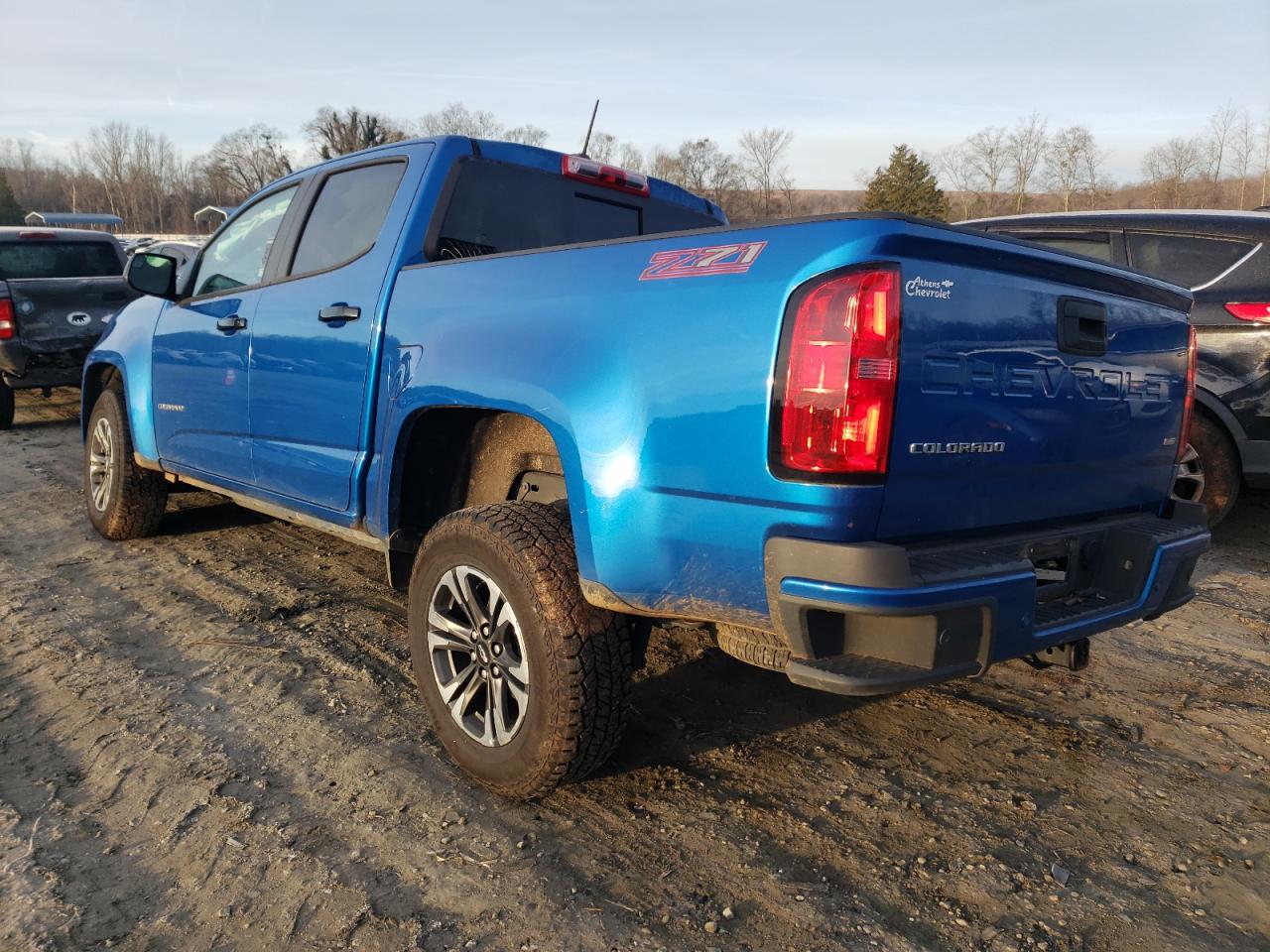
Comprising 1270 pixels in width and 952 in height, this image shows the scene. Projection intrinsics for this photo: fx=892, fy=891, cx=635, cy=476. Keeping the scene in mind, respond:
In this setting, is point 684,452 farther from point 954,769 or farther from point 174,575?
point 174,575

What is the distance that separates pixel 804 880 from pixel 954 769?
801mm

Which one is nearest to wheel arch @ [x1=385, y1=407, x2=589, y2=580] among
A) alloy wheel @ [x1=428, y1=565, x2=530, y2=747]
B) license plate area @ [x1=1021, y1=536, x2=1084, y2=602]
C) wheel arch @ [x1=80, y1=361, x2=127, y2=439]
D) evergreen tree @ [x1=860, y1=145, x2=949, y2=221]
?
alloy wheel @ [x1=428, y1=565, x2=530, y2=747]

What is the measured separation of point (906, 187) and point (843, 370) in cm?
3469

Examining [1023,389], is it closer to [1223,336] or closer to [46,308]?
[1223,336]

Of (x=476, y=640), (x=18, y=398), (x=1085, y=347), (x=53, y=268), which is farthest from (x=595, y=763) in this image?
(x=18, y=398)

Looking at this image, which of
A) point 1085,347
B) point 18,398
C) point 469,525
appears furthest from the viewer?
point 18,398

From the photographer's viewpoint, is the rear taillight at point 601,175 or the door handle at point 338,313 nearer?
the door handle at point 338,313

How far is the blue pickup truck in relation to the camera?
1.93 meters

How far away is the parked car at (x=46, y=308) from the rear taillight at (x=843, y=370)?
8.29 m

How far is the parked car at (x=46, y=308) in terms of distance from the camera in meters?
8.31

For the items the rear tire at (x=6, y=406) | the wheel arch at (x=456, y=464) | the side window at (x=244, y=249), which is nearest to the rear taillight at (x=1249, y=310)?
the wheel arch at (x=456, y=464)

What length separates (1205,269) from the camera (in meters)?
5.11

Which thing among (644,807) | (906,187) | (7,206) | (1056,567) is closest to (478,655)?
(644,807)

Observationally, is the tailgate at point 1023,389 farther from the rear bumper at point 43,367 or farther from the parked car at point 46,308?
the rear bumper at point 43,367
